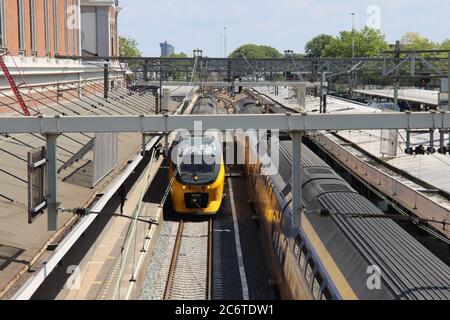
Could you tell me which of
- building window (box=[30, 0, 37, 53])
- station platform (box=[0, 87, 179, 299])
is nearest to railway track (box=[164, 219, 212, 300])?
station platform (box=[0, 87, 179, 299])

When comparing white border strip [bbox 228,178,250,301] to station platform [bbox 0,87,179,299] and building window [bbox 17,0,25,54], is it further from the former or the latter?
building window [bbox 17,0,25,54]

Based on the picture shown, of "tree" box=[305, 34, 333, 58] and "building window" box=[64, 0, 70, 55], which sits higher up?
"tree" box=[305, 34, 333, 58]

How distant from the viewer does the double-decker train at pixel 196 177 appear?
21.0 metres

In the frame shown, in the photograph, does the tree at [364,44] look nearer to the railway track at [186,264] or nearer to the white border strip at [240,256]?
the white border strip at [240,256]

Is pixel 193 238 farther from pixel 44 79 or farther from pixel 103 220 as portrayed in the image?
pixel 44 79

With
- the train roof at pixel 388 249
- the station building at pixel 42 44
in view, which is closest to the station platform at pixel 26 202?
the station building at pixel 42 44

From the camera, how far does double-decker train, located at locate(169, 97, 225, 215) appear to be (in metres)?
21.0

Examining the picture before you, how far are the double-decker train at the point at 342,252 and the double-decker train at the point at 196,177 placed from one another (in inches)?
222

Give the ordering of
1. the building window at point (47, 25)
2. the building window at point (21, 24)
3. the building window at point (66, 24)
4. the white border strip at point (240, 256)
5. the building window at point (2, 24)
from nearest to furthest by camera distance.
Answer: the white border strip at point (240, 256), the building window at point (2, 24), the building window at point (21, 24), the building window at point (47, 25), the building window at point (66, 24)

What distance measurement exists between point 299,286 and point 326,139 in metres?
18.5

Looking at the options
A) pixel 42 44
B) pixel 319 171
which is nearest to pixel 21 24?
pixel 42 44

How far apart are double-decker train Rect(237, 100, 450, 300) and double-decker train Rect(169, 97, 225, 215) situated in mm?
5626

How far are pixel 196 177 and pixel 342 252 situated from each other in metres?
11.9
